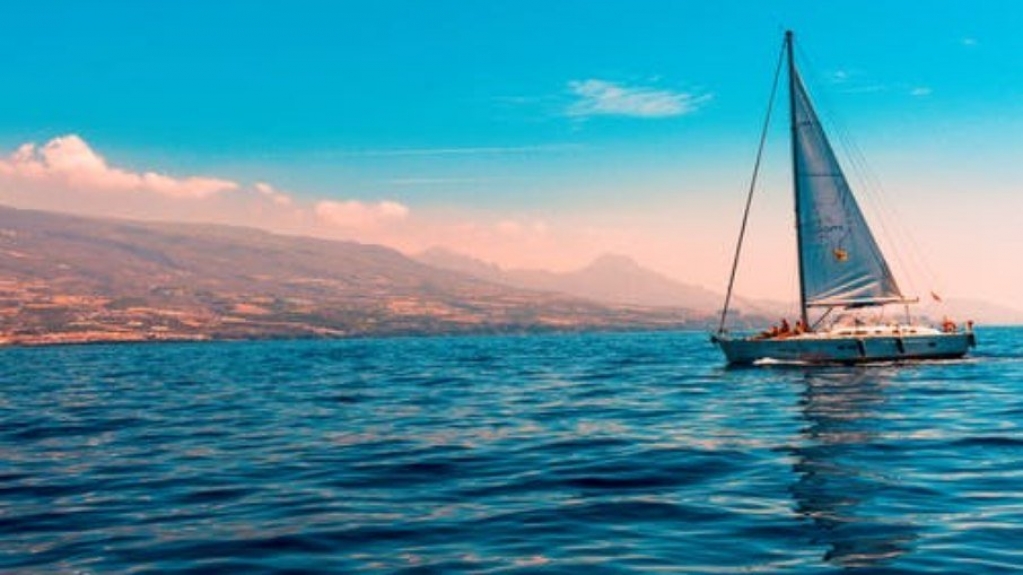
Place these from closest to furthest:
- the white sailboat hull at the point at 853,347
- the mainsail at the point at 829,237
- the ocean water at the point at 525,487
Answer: the ocean water at the point at 525,487, the white sailboat hull at the point at 853,347, the mainsail at the point at 829,237

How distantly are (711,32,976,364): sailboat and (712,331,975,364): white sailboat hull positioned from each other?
2.7 inches

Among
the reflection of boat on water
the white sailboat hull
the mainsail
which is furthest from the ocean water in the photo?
the mainsail

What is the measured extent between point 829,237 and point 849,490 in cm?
5096

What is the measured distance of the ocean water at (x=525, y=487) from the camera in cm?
1252

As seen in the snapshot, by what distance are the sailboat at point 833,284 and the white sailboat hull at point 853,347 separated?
0.07m

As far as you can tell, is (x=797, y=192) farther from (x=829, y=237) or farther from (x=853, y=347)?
(x=853, y=347)

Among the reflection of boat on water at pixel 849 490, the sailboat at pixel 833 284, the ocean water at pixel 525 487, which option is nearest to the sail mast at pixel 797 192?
the sailboat at pixel 833 284

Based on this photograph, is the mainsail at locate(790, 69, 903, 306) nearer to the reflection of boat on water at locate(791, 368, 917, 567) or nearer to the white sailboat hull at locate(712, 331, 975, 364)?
the white sailboat hull at locate(712, 331, 975, 364)

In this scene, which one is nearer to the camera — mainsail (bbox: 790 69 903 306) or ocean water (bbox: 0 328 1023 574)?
ocean water (bbox: 0 328 1023 574)

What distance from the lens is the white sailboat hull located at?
206ft

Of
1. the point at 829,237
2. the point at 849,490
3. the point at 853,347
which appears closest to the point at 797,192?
the point at 829,237

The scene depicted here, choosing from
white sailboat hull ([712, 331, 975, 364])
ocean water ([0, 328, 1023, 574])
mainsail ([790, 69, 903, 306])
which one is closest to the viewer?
ocean water ([0, 328, 1023, 574])

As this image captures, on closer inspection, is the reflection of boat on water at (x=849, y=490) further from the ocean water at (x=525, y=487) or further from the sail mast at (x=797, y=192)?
the sail mast at (x=797, y=192)

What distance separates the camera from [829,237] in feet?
210
